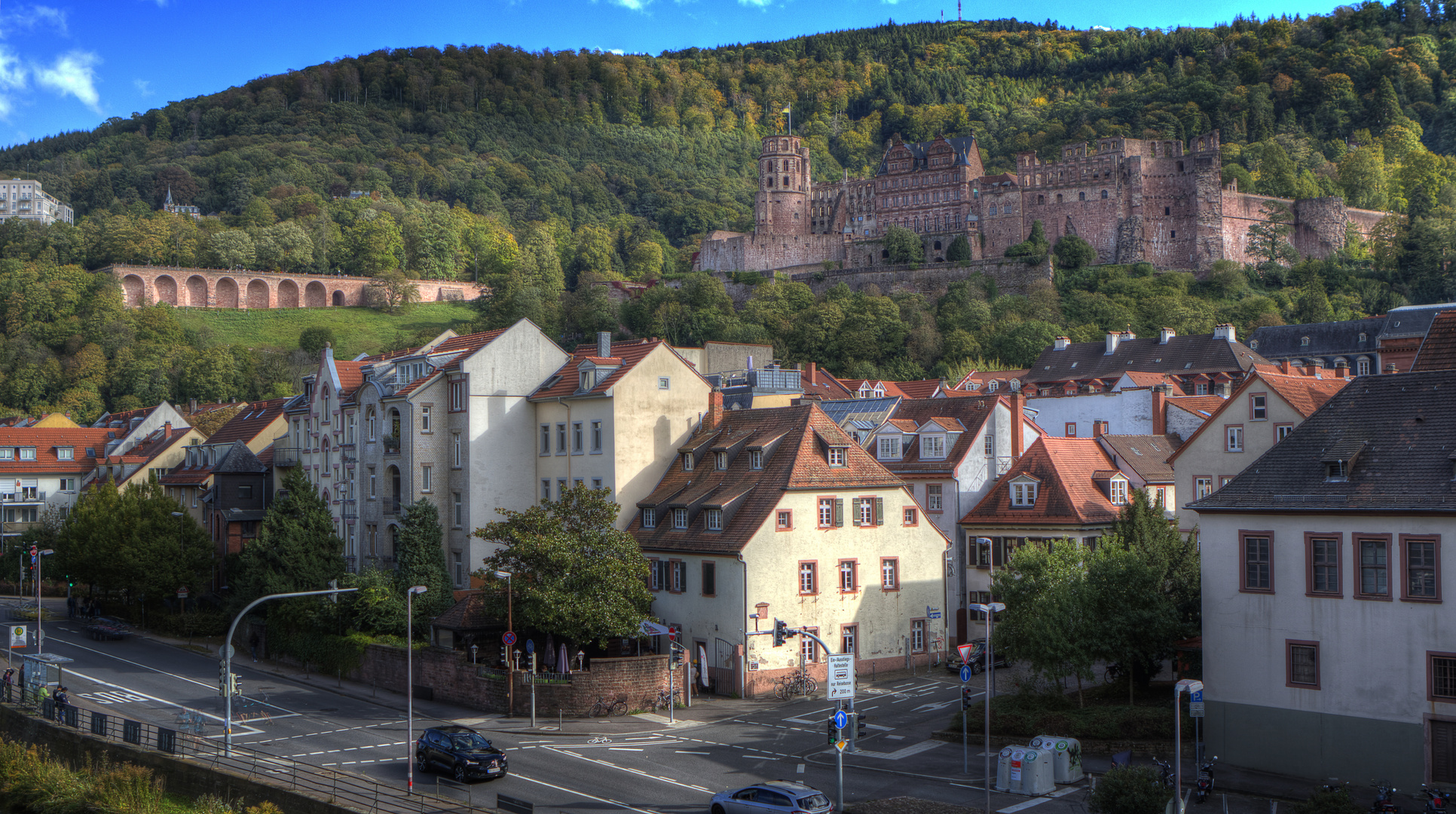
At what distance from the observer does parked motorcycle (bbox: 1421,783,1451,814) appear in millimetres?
29688

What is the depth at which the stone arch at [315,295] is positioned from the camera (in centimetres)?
18675

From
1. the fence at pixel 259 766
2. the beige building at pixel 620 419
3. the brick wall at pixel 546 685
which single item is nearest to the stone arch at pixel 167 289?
the beige building at pixel 620 419

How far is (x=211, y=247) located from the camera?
184 metres

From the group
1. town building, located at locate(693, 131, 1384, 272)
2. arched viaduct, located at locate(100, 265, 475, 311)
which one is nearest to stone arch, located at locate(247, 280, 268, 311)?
arched viaduct, located at locate(100, 265, 475, 311)

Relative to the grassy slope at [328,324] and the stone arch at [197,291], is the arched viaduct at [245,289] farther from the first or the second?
the grassy slope at [328,324]

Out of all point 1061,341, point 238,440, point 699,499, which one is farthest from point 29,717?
point 1061,341

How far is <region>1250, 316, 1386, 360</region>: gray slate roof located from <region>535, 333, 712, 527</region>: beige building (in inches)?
2487

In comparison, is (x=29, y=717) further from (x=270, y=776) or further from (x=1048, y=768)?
(x=1048, y=768)

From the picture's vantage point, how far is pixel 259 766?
3562 cm

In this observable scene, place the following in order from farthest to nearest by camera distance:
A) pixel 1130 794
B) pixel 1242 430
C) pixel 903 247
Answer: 1. pixel 903 247
2. pixel 1242 430
3. pixel 1130 794

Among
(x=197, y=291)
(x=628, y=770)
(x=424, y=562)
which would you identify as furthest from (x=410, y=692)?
(x=197, y=291)

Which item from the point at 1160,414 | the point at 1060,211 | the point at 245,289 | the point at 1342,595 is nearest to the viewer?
the point at 1342,595

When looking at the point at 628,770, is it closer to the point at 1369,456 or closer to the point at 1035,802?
the point at 1035,802

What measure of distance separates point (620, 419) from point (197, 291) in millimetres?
142748
